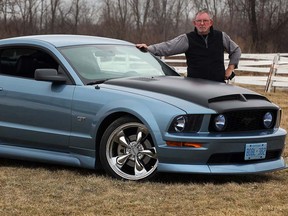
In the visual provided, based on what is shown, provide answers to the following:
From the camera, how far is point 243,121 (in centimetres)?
523

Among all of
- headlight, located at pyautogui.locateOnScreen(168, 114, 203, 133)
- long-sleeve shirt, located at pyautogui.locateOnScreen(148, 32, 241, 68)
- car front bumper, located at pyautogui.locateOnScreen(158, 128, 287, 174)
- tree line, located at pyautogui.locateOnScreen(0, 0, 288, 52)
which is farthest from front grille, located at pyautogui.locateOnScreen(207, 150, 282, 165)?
tree line, located at pyautogui.locateOnScreen(0, 0, 288, 52)

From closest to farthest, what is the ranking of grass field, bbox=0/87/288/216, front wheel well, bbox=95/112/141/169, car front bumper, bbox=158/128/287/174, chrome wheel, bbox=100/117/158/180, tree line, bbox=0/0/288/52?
1. grass field, bbox=0/87/288/216
2. car front bumper, bbox=158/128/287/174
3. chrome wheel, bbox=100/117/158/180
4. front wheel well, bbox=95/112/141/169
5. tree line, bbox=0/0/288/52

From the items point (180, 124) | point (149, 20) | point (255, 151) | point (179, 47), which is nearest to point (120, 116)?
point (180, 124)

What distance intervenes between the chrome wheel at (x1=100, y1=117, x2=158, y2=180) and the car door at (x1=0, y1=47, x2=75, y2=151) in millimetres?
466

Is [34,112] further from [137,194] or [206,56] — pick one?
[206,56]

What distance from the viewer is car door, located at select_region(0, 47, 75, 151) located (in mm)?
5641

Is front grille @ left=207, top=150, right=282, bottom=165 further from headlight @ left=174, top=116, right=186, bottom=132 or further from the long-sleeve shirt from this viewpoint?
the long-sleeve shirt

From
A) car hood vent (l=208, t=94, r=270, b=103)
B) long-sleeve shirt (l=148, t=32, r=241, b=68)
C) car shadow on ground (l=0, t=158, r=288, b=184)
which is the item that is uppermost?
long-sleeve shirt (l=148, t=32, r=241, b=68)

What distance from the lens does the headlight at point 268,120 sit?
5445mm

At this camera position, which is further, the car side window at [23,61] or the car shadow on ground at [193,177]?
the car side window at [23,61]

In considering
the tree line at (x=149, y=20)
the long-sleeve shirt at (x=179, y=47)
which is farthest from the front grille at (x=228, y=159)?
the tree line at (x=149, y=20)

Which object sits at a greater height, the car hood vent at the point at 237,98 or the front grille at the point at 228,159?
the car hood vent at the point at 237,98

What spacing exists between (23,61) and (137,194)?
217cm

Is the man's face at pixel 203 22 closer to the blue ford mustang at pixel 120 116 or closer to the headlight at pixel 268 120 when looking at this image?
the blue ford mustang at pixel 120 116
